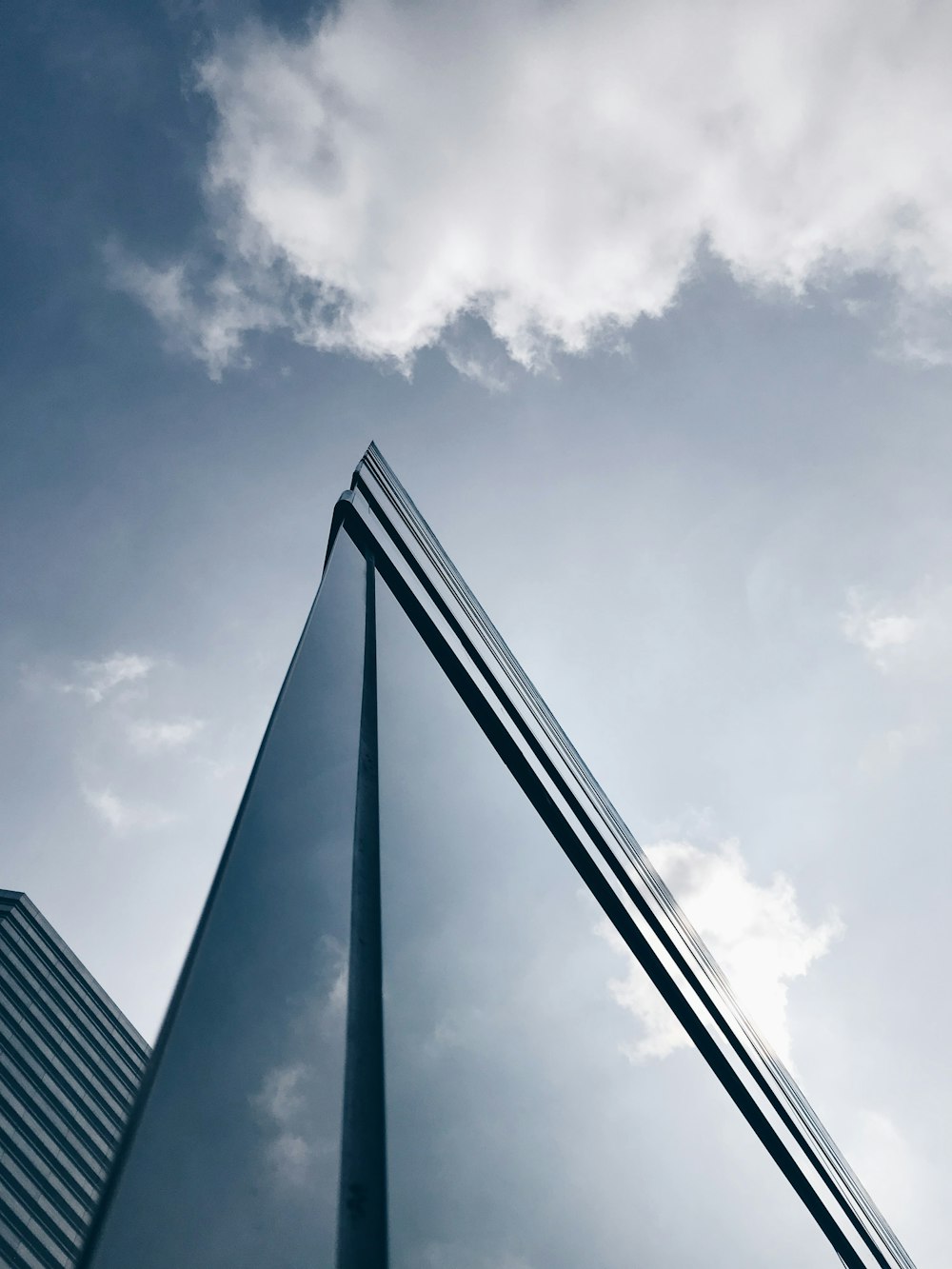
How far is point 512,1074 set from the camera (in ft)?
4.66

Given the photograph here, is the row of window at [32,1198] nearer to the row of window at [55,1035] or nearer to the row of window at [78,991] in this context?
the row of window at [55,1035]

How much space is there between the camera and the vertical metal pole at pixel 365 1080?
2.76 feet

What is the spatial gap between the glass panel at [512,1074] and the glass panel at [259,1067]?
124 mm

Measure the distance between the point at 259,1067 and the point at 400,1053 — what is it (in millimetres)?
306

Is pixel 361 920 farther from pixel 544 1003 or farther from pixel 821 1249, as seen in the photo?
pixel 821 1249

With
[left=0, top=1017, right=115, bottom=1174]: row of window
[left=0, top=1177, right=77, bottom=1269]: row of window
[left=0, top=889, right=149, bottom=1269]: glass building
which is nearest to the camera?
[left=0, top=1177, right=77, bottom=1269]: row of window

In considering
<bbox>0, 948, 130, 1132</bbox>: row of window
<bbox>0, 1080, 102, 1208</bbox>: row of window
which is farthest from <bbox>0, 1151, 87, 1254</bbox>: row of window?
<bbox>0, 948, 130, 1132</bbox>: row of window

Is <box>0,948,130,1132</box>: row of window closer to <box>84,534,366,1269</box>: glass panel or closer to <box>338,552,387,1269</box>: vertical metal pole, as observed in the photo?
<box>338,552,387,1269</box>: vertical metal pole

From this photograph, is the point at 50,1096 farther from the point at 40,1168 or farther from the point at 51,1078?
the point at 40,1168

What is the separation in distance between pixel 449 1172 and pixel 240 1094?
15.0 inches

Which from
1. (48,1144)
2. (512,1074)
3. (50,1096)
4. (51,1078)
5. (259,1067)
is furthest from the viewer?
(51,1078)

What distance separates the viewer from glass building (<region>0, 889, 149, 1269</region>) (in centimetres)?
3962


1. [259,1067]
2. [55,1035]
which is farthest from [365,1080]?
[55,1035]

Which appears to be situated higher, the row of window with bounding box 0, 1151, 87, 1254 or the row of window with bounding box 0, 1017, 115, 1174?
the row of window with bounding box 0, 1017, 115, 1174
